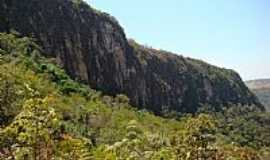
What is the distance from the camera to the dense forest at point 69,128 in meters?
16.6

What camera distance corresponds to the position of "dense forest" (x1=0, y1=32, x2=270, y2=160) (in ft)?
54.4

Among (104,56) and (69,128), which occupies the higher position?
(104,56)

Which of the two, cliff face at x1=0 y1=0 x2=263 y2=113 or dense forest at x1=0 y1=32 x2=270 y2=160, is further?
cliff face at x1=0 y1=0 x2=263 y2=113

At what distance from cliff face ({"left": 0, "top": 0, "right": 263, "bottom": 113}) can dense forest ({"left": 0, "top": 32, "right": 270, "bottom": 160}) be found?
18.5ft

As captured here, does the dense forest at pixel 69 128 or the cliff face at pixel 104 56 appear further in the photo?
the cliff face at pixel 104 56

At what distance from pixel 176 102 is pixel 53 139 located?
13939 centimetres

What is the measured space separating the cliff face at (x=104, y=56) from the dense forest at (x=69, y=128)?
5640mm

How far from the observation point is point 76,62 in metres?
108

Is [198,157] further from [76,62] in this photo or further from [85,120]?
[76,62]

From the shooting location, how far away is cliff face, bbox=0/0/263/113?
97875 millimetres

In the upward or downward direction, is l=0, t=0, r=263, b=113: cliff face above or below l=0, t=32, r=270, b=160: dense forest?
above

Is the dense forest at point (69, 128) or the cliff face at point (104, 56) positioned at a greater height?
the cliff face at point (104, 56)

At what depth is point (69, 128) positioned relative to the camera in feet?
169

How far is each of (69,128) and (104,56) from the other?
6838cm
